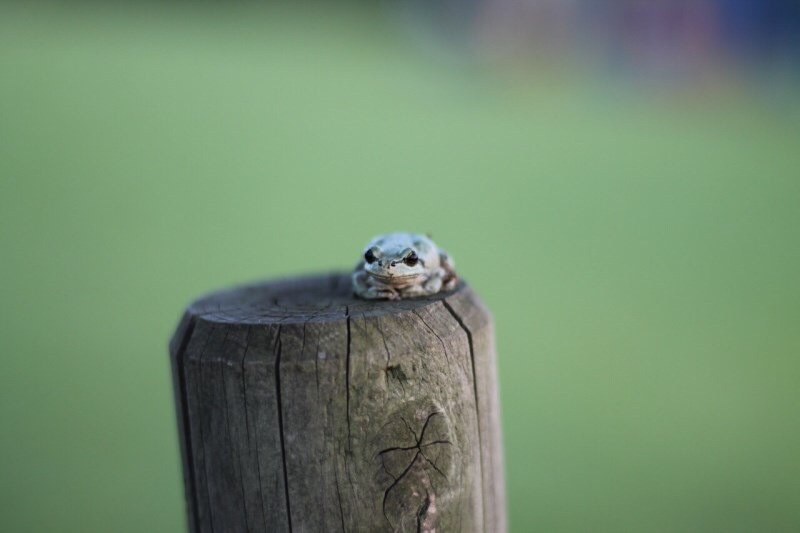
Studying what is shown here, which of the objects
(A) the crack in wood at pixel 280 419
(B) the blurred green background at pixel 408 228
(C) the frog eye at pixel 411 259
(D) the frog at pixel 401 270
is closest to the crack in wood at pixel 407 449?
(A) the crack in wood at pixel 280 419

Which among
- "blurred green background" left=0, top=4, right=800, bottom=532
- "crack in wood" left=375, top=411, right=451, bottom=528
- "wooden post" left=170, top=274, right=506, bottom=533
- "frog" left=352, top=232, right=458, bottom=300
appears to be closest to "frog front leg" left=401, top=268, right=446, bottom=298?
"frog" left=352, top=232, right=458, bottom=300

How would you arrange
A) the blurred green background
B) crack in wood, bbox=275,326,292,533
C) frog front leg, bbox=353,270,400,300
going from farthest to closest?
1. the blurred green background
2. frog front leg, bbox=353,270,400,300
3. crack in wood, bbox=275,326,292,533

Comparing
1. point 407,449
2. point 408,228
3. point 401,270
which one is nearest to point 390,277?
point 401,270

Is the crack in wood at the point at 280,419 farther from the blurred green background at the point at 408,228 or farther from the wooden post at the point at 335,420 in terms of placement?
the blurred green background at the point at 408,228

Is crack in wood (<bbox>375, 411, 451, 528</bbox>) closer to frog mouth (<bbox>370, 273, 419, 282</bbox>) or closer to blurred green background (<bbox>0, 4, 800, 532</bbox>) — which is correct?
frog mouth (<bbox>370, 273, 419, 282</bbox>)

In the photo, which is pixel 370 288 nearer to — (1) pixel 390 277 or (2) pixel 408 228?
(1) pixel 390 277

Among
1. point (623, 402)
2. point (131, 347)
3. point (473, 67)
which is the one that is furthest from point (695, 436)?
point (473, 67)

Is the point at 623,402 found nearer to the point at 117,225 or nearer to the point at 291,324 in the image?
the point at 291,324

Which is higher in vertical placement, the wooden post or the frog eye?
the frog eye
